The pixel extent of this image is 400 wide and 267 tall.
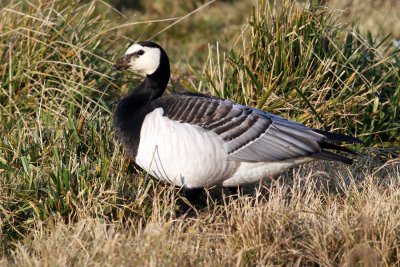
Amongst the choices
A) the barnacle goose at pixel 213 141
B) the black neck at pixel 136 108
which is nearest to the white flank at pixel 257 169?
the barnacle goose at pixel 213 141

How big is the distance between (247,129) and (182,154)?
459 millimetres

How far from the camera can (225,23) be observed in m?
9.81

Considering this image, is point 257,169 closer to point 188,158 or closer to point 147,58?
point 188,158

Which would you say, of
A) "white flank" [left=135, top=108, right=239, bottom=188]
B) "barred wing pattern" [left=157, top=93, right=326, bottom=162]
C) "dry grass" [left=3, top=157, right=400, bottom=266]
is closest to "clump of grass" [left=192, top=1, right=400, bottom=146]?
"barred wing pattern" [left=157, top=93, right=326, bottom=162]

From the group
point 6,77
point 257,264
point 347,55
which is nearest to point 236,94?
point 347,55

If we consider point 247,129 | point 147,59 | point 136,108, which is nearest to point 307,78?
point 247,129

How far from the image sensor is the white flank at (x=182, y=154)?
4855 mm

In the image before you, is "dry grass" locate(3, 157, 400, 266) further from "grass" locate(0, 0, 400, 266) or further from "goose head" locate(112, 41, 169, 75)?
"goose head" locate(112, 41, 169, 75)

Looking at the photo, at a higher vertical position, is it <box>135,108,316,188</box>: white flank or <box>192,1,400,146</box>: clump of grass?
<box>192,1,400,146</box>: clump of grass

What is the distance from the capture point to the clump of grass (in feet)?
19.3

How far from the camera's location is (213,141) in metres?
4.94

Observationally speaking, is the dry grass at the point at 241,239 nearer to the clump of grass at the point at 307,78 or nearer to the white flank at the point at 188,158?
the white flank at the point at 188,158

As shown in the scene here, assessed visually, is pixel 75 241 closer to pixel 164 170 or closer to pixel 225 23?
pixel 164 170

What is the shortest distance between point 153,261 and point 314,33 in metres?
2.79
